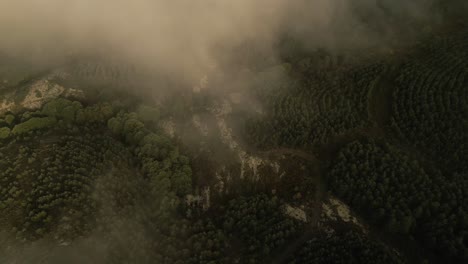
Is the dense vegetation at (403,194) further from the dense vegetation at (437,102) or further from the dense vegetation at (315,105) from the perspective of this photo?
the dense vegetation at (315,105)

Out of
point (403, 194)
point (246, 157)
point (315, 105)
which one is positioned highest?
point (315, 105)

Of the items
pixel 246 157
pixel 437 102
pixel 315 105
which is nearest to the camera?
pixel 246 157

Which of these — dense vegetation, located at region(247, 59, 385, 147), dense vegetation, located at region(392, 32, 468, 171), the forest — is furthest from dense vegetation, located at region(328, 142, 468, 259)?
dense vegetation, located at region(247, 59, 385, 147)

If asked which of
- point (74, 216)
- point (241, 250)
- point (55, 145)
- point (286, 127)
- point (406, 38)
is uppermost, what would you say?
point (406, 38)

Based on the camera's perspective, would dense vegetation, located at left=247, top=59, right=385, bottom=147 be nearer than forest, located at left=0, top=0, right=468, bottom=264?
No

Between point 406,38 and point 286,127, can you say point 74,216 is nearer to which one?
point 286,127

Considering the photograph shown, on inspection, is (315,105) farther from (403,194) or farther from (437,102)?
(403,194)

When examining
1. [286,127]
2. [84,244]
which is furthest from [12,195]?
[286,127]

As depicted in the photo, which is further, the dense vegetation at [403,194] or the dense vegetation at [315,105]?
the dense vegetation at [315,105]

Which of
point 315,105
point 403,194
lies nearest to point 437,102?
point 403,194

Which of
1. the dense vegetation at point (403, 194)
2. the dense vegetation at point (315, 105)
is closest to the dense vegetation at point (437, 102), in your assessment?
the dense vegetation at point (403, 194)

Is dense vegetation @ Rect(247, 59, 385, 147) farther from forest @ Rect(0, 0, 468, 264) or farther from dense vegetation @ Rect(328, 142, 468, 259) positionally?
dense vegetation @ Rect(328, 142, 468, 259)
